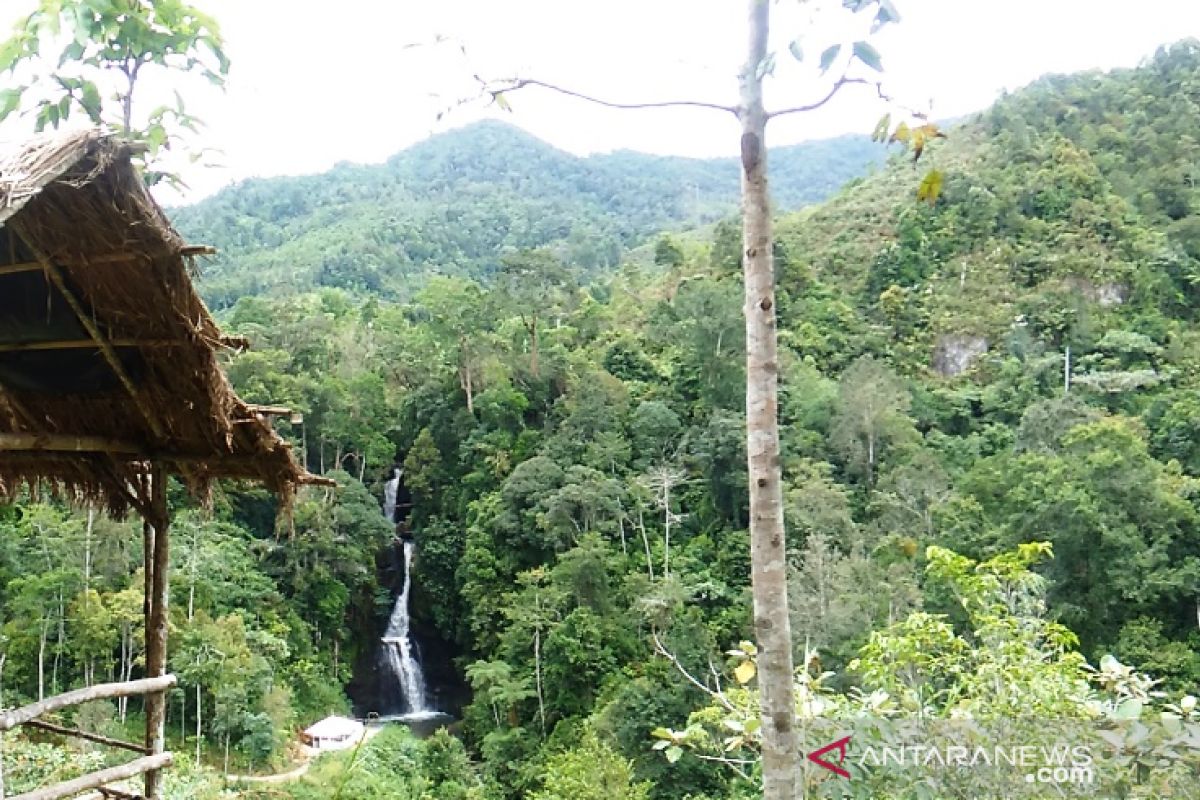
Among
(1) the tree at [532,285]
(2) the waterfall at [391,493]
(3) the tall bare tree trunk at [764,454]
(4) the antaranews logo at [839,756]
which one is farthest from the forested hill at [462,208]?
(3) the tall bare tree trunk at [764,454]

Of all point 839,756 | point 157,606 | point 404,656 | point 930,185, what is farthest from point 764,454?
point 404,656

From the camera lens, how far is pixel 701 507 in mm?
14906

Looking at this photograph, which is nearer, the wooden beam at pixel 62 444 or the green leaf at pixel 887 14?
the green leaf at pixel 887 14

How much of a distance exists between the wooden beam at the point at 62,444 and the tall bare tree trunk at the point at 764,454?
6.13ft

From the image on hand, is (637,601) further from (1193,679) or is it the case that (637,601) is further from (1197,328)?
(1197,328)

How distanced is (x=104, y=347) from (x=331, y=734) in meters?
11.4

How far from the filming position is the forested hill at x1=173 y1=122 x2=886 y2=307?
32625mm

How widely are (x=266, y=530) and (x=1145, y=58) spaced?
1123 inches

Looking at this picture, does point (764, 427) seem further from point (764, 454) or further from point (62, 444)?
point (62, 444)

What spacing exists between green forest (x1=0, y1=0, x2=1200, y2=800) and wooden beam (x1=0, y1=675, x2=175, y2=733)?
2.35 feet

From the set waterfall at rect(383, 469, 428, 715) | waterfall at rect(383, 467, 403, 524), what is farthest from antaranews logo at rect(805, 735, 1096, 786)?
waterfall at rect(383, 467, 403, 524)

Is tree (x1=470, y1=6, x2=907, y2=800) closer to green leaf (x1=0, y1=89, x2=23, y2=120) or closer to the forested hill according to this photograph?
green leaf (x1=0, y1=89, x2=23, y2=120)

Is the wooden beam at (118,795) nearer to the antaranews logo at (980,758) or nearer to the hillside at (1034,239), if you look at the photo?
the antaranews logo at (980,758)

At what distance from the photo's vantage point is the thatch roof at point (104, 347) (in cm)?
174
